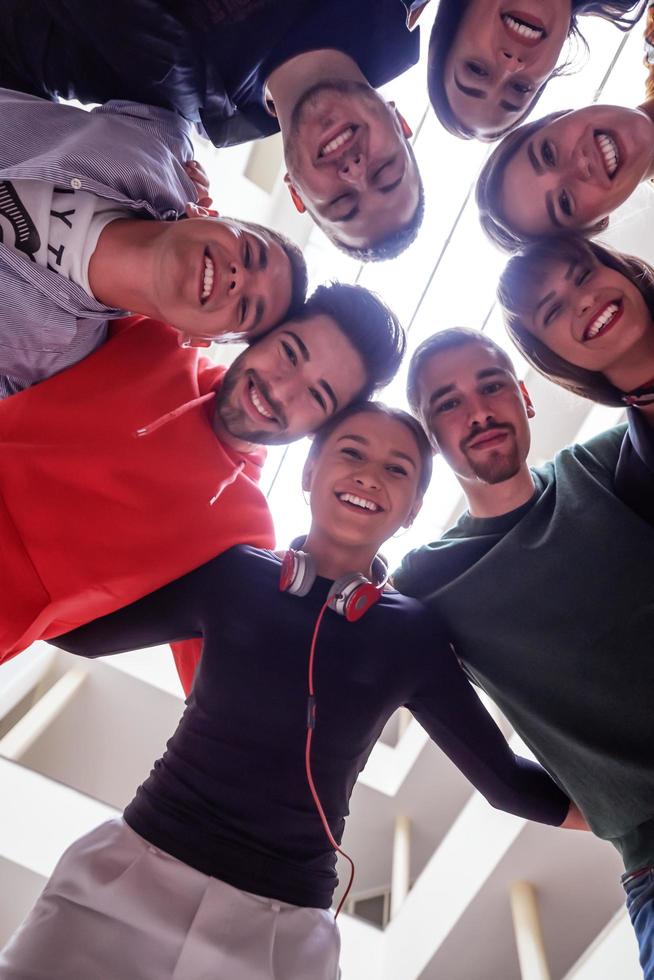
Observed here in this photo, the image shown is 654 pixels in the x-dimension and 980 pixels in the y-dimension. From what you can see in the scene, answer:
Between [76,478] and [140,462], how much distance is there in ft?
0.44

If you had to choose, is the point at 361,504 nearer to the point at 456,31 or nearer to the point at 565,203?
the point at 565,203

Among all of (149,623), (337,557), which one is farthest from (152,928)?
(337,557)

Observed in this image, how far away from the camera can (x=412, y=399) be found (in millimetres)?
1772

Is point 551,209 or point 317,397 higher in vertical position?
point 551,209

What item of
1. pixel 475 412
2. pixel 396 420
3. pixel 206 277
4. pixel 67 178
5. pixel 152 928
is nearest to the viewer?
pixel 152 928

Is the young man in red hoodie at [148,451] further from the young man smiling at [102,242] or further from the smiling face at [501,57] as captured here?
the smiling face at [501,57]

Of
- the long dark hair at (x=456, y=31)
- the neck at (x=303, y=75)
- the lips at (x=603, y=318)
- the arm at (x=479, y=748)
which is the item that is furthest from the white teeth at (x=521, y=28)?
the arm at (x=479, y=748)

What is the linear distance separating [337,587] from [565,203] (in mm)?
931

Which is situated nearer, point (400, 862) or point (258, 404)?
point (258, 404)

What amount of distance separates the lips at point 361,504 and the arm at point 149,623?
1.18 feet

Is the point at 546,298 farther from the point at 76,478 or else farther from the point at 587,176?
the point at 76,478

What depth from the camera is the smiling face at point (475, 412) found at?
5.06 ft

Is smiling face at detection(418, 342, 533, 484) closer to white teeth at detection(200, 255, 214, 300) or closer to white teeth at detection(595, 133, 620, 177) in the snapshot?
white teeth at detection(595, 133, 620, 177)

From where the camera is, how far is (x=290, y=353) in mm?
1615
